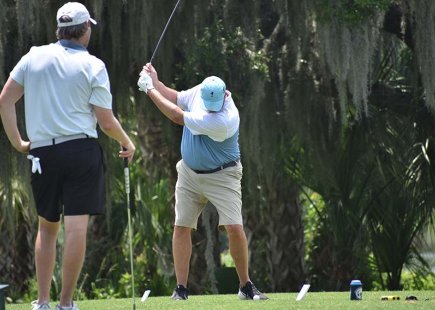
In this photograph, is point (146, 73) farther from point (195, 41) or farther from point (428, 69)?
point (428, 69)

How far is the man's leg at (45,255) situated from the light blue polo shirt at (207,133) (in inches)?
60.4

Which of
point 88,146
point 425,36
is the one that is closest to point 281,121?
point 425,36

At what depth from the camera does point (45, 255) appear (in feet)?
19.7

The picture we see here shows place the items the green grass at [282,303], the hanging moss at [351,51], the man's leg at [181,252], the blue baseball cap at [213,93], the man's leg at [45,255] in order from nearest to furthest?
the man's leg at [45,255]
the green grass at [282,303]
the blue baseball cap at [213,93]
the man's leg at [181,252]
the hanging moss at [351,51]

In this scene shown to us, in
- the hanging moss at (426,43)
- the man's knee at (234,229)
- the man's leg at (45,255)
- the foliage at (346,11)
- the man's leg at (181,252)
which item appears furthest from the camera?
the hanging moss at (426,43)

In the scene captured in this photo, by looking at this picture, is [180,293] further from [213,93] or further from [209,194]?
[213,93]

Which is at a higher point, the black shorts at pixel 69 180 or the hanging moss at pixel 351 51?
the hanging moss at pixel 351 51

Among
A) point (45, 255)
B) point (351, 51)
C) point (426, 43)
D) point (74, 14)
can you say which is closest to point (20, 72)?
point (74, 14)

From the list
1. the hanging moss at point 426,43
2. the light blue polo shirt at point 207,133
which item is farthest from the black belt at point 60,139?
the hanging moss at point 426,43

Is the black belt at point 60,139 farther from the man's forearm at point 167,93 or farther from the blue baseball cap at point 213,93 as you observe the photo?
the man's forearm at point 167,93

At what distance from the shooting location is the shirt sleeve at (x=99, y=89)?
5.96 metres

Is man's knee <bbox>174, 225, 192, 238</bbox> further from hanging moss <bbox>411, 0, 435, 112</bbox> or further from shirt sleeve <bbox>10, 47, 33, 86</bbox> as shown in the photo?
hanging moss <bbox>411, 0, 435, 112</bbox>

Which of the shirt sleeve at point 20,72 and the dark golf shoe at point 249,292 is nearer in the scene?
the shirt sleeve at point 20,72

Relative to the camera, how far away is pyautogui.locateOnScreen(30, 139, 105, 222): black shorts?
233 inches
